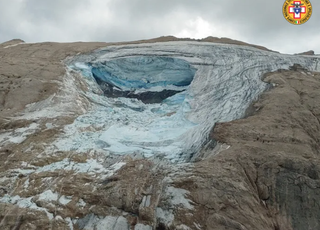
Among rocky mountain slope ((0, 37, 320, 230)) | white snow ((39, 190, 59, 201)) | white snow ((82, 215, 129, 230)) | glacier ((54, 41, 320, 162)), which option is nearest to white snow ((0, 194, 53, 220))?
rocky mountain slope ((0, 37, 320, 230))

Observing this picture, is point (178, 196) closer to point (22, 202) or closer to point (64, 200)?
point (64, 200)

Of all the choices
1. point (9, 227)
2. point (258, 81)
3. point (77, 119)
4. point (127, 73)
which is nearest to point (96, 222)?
point (9, 227)

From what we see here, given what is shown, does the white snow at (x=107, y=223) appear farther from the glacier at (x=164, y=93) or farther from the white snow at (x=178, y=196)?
the glacier at (x=164, y=93)

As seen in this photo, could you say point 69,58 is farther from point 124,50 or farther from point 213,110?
point 213,110

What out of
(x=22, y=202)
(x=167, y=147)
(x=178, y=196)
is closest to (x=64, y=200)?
(x=22, y=202)

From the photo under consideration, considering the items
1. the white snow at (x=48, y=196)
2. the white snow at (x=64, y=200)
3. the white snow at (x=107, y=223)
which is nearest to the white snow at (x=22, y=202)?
the white snow at (x=48, y=196)

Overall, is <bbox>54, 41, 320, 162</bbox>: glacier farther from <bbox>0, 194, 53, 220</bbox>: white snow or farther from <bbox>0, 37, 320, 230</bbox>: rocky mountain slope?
<bbox>0, 194, 53, 220</bbox>: white snow
